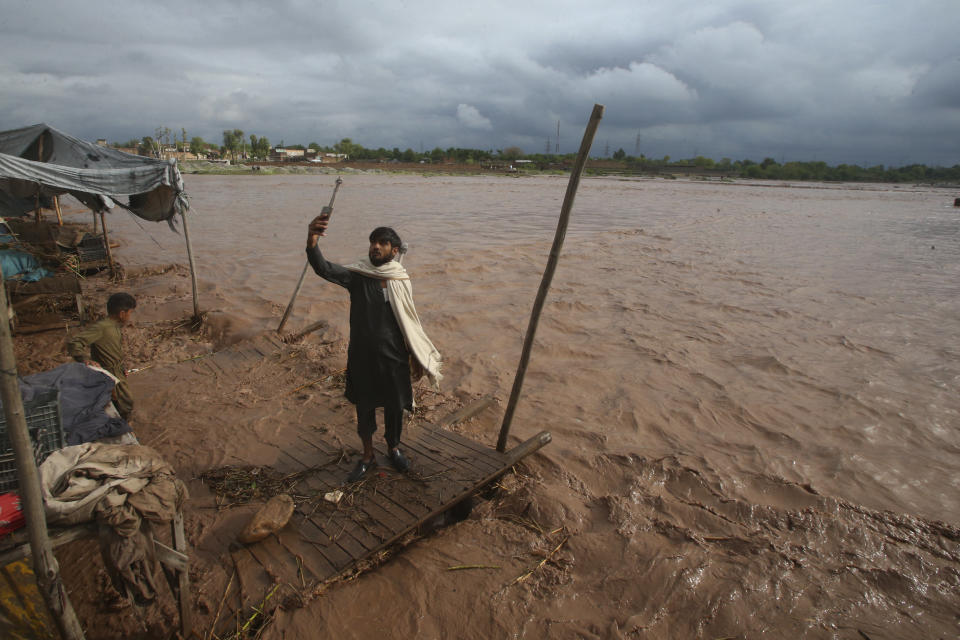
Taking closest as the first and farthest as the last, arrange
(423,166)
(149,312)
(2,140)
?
(2,140) < (149,312) < (423,166)

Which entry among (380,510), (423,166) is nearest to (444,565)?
(380,510)

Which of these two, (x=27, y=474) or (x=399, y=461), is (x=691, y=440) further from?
(x=27, y=474)

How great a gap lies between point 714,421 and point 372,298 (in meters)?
3.78

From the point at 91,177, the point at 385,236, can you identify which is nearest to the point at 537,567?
the point at 385,236

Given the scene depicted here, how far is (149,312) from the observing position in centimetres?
752

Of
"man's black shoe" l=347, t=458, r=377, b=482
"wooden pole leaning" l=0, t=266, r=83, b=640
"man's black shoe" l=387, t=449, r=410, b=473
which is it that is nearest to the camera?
"wooden pole leaning" l=0, t=266, r=83, b=640

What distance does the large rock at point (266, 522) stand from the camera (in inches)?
110

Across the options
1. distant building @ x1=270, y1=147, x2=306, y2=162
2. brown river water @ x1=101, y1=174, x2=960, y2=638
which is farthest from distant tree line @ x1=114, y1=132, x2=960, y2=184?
brown river water @ x1=101, y1=174, x2=960, y2=638

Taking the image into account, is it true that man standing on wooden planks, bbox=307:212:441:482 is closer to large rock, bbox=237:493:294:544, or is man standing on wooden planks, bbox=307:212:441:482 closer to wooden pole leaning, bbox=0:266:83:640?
large rock, bbox=237:493:294:544

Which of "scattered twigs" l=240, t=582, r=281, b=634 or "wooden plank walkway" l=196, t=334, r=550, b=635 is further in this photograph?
"wooden plank walkway" l=196, t=334, r=550, b=635

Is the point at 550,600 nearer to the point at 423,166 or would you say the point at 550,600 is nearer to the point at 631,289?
the point at 631,289

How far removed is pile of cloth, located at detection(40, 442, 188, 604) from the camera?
72.1 inches

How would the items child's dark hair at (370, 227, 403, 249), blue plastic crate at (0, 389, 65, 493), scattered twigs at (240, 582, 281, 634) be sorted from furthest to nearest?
child's dark hair at (370, 227, 403, 249), scattered twigs at (240, 582, 281, 634), blue plastic crate at (0, 389, 65, 493)

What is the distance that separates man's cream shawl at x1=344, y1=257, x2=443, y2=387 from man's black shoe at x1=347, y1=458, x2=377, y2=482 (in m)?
0.77
